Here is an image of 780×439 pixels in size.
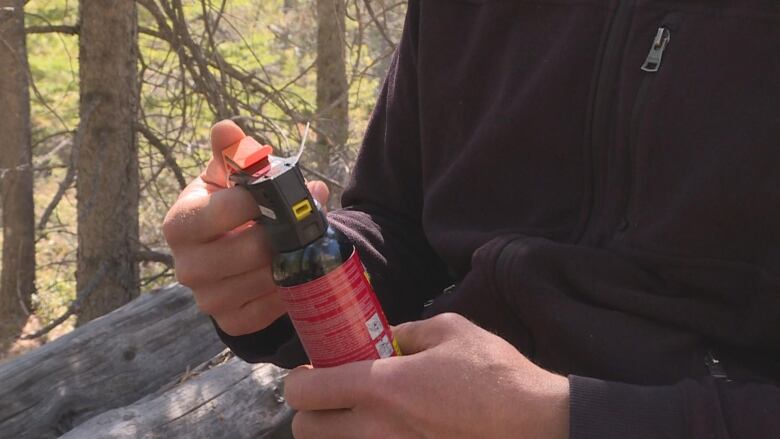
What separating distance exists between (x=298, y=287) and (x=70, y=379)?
1.66m

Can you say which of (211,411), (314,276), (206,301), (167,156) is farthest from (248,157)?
(167,156)

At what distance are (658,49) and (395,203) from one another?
68cm

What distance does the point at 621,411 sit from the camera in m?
1.10

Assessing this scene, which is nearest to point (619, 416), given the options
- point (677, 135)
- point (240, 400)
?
point (677, 135)

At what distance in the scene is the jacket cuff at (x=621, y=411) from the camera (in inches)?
42.3

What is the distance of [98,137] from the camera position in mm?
3996

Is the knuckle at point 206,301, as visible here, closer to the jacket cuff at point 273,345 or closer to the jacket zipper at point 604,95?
the jacket cuff at point 273,345

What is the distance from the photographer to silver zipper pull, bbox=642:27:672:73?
4.27 ft

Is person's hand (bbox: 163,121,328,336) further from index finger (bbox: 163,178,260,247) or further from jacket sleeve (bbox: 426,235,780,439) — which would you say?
jacket sleeve (bbox: 426,235,780,439)

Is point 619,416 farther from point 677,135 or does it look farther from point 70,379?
point 70,379

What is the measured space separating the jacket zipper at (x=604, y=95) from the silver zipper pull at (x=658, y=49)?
58mm

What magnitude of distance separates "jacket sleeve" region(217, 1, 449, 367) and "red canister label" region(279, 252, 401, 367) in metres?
0.48

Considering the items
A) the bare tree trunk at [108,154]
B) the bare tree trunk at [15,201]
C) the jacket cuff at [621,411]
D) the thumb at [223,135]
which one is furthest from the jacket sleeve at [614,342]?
the bare tree trunk at [15,201]

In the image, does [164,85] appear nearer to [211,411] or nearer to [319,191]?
[211,411]
